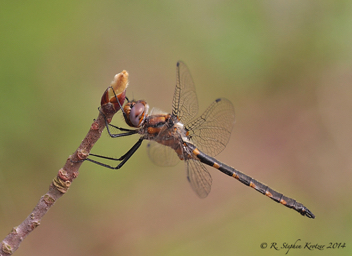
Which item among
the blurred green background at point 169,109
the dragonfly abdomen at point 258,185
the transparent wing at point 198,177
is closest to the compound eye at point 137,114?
the transparent wing at point 198,177

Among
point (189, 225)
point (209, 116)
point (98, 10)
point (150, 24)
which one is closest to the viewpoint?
point (209, 116)

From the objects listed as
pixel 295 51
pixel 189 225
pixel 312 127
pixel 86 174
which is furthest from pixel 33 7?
pixel 312 127

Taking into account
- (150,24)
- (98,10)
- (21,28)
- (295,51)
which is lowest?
(21,28)

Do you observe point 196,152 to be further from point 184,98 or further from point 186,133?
point 184,98

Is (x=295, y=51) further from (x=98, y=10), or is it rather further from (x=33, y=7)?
(x=33, y=7)

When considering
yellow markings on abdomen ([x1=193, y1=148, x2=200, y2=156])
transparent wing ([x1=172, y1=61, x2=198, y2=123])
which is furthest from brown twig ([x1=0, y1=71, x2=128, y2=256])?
yellow markings on abdomen ([x1=193, y1=148, x2=200, y2=156])

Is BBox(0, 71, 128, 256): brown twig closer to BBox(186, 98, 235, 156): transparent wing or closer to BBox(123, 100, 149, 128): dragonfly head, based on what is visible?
BBox(123, 100, 149, 128): dragonfly head

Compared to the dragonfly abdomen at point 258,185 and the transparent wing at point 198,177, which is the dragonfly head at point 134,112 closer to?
the transparent wing at point 198,177
